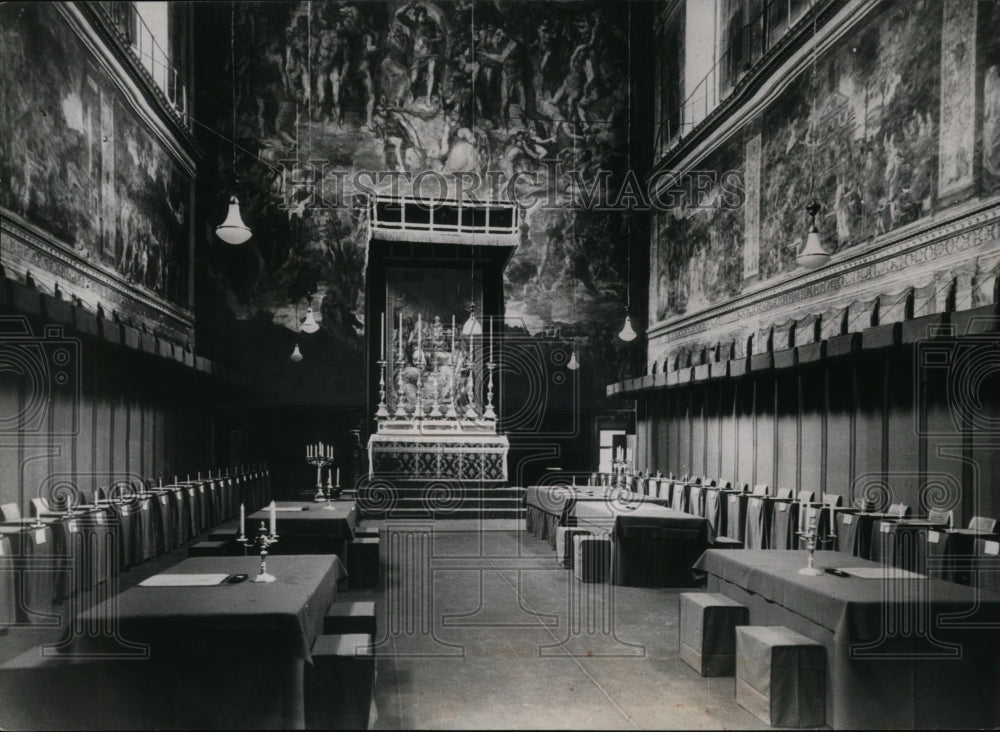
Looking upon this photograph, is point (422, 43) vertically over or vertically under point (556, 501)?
over

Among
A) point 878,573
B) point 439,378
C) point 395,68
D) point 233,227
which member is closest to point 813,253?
point 878,573

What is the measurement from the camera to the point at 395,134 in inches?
783

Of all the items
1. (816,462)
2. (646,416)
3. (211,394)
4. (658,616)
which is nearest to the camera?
(658,616)

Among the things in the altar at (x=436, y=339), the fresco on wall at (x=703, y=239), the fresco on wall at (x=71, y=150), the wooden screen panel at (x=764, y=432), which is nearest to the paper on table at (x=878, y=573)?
the wooden screen panel at (x=764, y=432)

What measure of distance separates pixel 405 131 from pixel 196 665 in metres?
17.4

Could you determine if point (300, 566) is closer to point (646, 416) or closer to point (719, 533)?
point (719, 533)

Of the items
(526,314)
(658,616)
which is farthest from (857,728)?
(526,314)

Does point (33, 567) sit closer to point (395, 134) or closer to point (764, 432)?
point (764, 432)

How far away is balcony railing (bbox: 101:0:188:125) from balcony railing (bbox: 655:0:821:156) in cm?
920

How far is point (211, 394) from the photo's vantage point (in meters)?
17.6

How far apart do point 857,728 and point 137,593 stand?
3994mm

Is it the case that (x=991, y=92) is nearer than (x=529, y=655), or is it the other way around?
(x=529, y=655)

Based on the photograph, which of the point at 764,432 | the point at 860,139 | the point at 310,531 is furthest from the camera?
the point at 764,432

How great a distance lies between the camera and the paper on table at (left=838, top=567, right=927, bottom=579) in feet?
16.7
